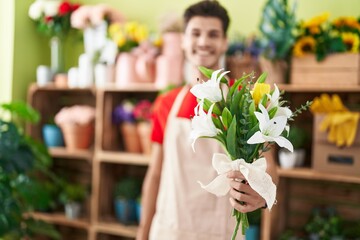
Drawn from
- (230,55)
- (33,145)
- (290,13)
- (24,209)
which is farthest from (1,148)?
(290,13)

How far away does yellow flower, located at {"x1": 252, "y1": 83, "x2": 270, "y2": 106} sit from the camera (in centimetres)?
94

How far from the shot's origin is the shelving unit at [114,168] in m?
2.38

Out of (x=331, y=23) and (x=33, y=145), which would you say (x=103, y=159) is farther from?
(x=331, y=23)

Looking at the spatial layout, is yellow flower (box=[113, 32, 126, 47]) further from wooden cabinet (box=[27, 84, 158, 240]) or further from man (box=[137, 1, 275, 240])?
man (box=[137, 1, 275, 240])

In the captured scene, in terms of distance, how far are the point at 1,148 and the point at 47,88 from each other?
684 mm

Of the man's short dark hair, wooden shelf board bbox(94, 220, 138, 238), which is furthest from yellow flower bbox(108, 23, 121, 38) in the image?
the man's short dark hair

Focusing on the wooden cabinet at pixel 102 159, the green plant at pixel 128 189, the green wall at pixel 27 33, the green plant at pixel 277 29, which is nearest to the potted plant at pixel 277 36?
the green plant at pixel 277 29

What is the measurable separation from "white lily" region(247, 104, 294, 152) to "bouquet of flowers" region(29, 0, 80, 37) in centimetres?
239

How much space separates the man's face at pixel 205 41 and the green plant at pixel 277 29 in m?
0.93

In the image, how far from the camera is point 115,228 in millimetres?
2748

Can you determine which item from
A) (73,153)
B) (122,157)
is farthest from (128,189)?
(73,153)

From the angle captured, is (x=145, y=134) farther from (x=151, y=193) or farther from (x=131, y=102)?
(x=151, y=193)

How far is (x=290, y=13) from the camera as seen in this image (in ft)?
7.64

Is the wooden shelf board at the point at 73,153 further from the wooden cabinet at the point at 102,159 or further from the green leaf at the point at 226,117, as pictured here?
the green leaf at the point at 226,117
